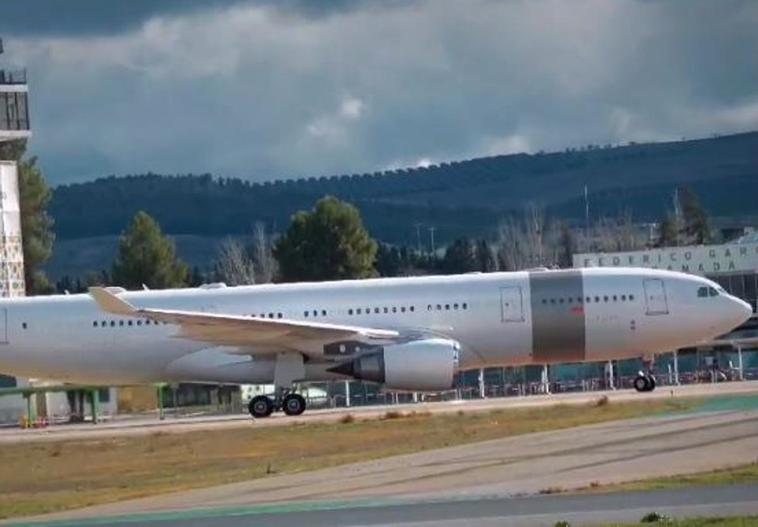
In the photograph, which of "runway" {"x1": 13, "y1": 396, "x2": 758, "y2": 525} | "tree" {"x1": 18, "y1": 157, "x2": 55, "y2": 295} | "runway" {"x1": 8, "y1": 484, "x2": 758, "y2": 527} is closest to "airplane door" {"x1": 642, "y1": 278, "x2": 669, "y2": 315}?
"runway" {"x1": 13, "y1": 396, "x2": 758, "y2": 525}

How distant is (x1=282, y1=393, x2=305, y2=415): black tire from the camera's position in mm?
46406

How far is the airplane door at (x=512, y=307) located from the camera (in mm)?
45938

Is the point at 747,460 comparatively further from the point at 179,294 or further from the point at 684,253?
the point at 684,253

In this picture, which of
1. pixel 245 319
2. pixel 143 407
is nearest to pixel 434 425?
pixel 245 319

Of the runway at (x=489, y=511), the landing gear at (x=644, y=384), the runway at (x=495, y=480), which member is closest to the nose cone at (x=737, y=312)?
the landing gear at (x=644, y=384)

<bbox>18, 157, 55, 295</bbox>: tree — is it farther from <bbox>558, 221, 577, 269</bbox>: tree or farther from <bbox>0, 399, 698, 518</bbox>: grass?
<bbox>0, 399, 698, 518</bbox>: grass

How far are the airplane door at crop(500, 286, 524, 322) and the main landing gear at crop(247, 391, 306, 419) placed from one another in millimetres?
5459

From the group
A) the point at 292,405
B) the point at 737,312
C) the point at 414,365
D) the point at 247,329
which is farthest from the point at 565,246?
the point at 247,329

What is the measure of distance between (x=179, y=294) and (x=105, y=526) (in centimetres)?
2420

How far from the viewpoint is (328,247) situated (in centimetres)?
9731

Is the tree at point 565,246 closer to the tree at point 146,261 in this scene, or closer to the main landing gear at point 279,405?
the tree at point 146,261

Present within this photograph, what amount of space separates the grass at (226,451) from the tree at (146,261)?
6059 centimetres

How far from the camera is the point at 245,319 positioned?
4434 cm

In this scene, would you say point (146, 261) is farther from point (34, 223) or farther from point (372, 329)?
point (372, 329)
